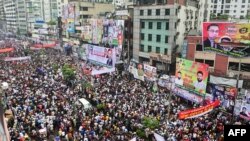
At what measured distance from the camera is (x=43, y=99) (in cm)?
2353

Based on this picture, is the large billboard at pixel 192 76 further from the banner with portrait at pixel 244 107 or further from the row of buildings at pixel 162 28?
the row of buildings at pixel 162 28

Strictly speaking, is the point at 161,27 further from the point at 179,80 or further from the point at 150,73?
the point at 179,80

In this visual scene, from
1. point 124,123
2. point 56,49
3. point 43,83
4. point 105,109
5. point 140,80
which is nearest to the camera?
point 124,123

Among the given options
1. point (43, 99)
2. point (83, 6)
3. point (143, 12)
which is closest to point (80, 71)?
point (43, 99)

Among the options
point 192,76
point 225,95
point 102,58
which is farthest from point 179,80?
point 102,58

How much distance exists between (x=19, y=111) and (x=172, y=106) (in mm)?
12520

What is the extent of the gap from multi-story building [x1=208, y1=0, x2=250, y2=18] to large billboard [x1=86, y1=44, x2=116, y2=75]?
54601 mm

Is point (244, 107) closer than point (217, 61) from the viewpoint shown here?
Yes

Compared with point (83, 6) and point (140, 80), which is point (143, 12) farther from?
point (83, 6)

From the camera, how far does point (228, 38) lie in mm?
27359

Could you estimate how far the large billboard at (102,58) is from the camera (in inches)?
1171

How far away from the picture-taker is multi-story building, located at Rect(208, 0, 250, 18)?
259 feet

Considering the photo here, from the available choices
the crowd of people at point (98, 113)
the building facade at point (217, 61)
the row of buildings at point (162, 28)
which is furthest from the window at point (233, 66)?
the crowd of people at point (98, 113)

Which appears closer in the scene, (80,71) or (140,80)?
(140,80)
